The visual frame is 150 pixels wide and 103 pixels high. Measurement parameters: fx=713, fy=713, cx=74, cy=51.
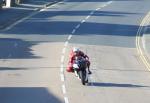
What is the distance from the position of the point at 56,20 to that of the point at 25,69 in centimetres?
2542

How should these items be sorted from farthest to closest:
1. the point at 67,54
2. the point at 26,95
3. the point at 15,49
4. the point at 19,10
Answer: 1. the point at 19,10
2. the point at 15,49
3. the point at 67,54
4. the point at 26,95

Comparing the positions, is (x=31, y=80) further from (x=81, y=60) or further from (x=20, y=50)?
(x=20, y=50)

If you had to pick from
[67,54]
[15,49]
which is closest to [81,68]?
[67,54]

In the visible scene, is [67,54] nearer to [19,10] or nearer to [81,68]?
[81,68]

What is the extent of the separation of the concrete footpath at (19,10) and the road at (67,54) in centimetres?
113

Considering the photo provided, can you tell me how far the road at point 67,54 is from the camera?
28266 millimetres

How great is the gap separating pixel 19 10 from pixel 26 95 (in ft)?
132

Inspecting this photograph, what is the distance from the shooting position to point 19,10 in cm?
6731

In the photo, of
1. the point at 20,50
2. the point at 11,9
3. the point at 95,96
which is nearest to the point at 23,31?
the point at 20,50

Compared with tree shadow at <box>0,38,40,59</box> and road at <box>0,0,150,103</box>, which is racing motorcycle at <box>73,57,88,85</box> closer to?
road at <box>0,0,150,103</box>

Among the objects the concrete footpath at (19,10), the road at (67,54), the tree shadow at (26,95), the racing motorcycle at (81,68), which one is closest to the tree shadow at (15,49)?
the road at (67,54)

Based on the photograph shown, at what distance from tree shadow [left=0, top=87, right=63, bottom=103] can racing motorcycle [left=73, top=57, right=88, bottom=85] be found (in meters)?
2.01

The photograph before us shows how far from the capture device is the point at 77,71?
31234 millimetres

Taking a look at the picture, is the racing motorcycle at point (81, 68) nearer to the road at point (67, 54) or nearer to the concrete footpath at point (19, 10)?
the road at point (67, 54)
